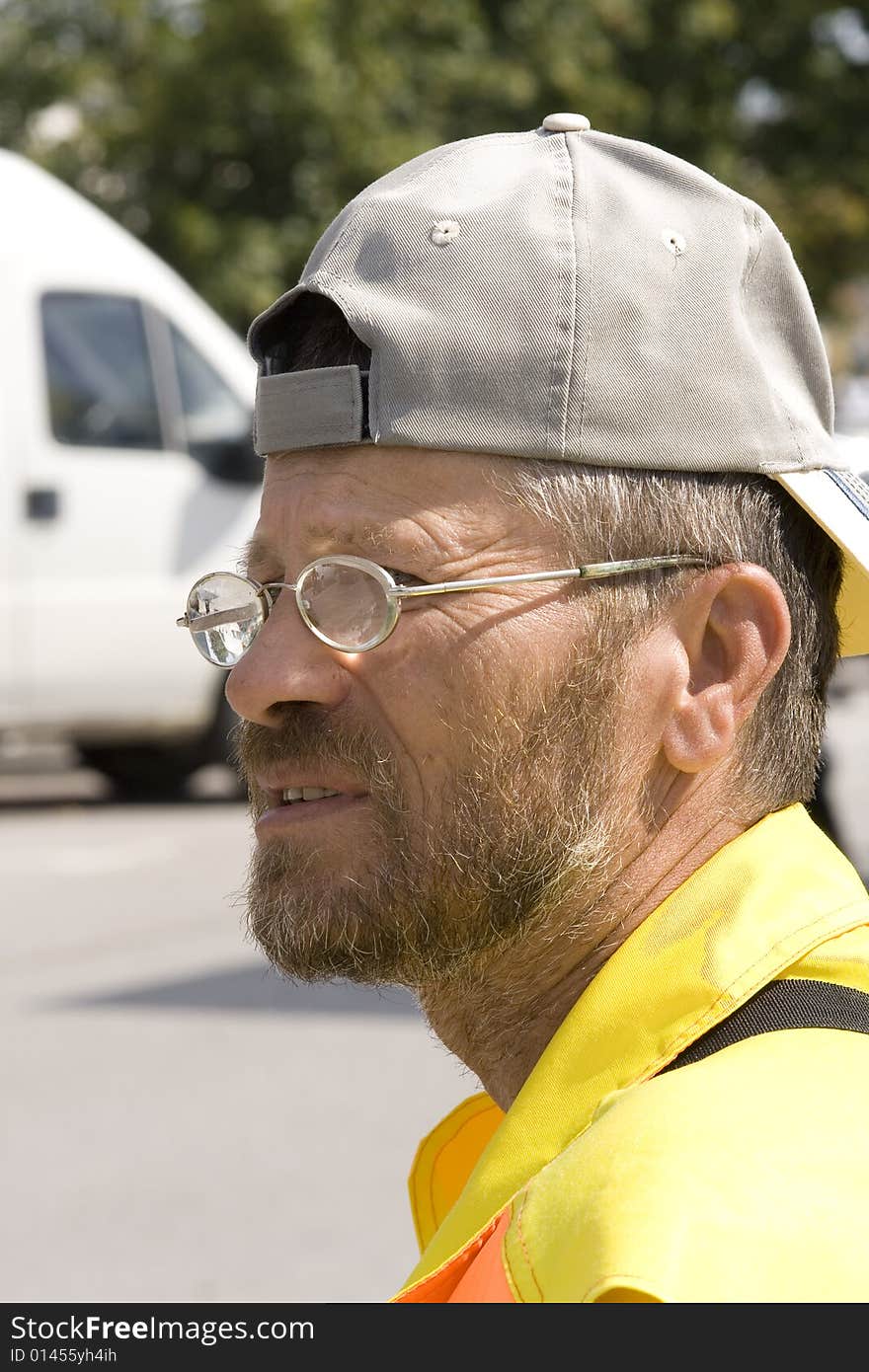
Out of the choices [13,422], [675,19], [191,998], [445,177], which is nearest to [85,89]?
[675,19]

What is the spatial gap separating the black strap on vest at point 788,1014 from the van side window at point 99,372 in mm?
9869

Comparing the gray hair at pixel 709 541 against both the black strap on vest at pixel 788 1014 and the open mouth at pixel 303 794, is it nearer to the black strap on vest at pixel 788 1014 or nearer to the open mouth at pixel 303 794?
the open mouth at pixel 303 794

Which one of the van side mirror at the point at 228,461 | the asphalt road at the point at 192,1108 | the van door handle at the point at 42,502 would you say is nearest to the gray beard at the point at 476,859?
the asphalt road at the point at 192,1108

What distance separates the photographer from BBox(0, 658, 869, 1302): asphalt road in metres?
4.77

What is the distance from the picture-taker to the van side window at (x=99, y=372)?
36.2 feet

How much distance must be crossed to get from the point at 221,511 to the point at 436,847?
31.2ft

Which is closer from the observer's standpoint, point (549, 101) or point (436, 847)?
point (436, 847)

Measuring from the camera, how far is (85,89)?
790 inches

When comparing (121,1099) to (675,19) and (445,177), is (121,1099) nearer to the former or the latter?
(445,177)

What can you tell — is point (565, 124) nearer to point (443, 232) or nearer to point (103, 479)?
point (443, 232)

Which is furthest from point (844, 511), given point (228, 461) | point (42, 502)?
point (228, 461)

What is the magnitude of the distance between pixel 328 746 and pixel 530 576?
9.3 inches

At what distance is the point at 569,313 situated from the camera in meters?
1.77

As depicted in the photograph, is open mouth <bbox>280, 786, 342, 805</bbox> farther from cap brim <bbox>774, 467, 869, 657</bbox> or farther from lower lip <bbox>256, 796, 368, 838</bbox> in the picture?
cap brim <bbox>774, 467, 869, 657</bbox>
